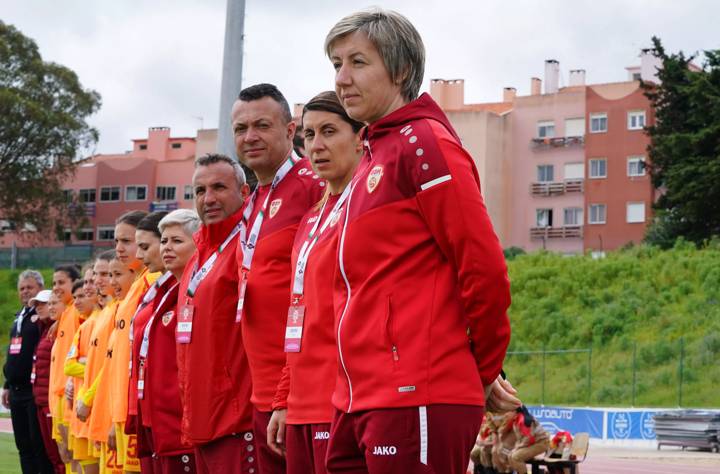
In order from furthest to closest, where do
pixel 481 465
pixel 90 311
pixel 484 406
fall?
pixel 481 465 → pixel 90 311 → pixel 484 406

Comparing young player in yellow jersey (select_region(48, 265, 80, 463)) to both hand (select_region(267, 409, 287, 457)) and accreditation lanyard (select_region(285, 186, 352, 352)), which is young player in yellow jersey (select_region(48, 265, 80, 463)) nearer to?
hand (select_region(267, 409, 287, 457))

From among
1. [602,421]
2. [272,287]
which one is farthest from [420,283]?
[602,421]

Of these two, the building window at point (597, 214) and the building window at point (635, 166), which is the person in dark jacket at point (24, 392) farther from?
the building window at point (597, 214)

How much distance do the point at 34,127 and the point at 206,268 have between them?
61.5 metres

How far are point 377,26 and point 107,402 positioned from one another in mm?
5324

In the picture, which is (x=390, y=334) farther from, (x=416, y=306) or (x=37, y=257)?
(x=37, y=257)

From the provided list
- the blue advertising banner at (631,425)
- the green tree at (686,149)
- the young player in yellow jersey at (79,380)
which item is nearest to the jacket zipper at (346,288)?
the young player in yellow jersey at (79,380)

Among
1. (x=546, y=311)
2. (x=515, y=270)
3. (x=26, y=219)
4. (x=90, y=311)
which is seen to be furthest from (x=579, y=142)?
(x=90, y=311)

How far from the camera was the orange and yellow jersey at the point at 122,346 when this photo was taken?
8.00 meters

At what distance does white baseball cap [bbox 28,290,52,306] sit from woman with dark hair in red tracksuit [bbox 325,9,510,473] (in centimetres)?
965

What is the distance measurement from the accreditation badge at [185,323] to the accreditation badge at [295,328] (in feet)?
4.12

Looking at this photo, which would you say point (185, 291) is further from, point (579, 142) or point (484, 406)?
point (579, 142)

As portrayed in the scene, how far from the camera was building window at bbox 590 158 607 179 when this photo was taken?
67000 mm

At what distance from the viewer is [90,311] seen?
11.2m
